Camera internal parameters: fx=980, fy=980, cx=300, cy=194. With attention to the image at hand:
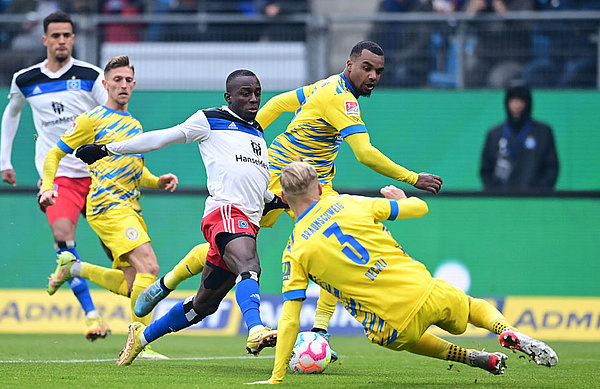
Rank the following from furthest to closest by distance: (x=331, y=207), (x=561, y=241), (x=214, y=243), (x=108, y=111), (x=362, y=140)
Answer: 1. (x=561, y=241)
2. (x=108, y=111)
3. (x=362, y=140)
4. (x=214, y=243)
5. (x=331, y=207)

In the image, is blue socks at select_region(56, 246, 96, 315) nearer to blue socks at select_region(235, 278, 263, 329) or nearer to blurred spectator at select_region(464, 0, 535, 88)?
blue socks at select_region(235, 278, 263, 329)

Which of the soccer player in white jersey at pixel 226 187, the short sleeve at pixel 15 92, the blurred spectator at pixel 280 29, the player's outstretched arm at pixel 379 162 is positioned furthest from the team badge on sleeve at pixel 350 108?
the blurred spectator at pixel 280 29

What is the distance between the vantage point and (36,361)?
331 inches

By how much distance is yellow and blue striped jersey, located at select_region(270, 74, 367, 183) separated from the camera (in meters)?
8.11

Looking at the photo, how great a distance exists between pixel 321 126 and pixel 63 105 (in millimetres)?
3194

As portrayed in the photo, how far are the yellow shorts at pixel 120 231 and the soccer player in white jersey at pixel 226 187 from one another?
139cm

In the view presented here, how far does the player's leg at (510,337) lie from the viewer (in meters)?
5.89

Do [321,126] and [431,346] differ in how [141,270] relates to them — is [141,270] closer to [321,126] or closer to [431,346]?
[321,126]

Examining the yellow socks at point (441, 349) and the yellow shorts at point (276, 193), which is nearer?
the yellow socks at point (441, 349)

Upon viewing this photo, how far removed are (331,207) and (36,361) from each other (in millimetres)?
3481

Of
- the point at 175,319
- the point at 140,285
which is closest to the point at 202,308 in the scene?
the point at 175,319

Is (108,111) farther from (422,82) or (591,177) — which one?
(591,177)

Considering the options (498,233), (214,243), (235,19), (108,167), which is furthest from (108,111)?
(498,233)

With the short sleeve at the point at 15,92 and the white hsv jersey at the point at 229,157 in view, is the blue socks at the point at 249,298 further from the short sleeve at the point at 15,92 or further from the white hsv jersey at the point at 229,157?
the short sleeve at the point at 15,92
